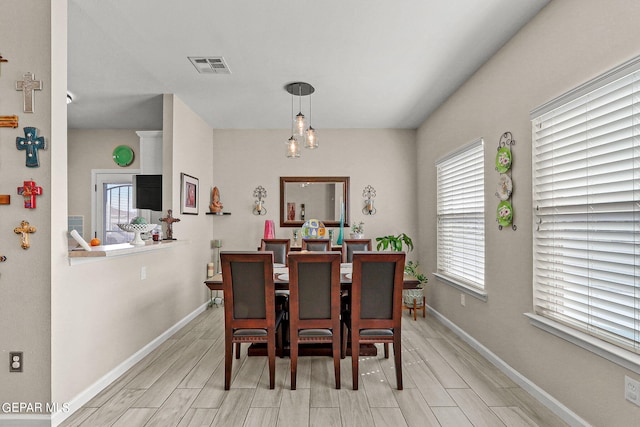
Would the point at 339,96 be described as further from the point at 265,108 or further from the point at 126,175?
the point at 126,175

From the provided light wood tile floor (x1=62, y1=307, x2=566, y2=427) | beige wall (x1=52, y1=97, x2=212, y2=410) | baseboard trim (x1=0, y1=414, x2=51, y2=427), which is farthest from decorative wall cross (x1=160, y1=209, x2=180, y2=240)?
baseboard trim (x1=0, y1=414, x2=51, y2=427)

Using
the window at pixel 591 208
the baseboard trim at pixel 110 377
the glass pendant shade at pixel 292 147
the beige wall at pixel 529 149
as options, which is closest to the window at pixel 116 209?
the baseboard trim at pixel 110 377

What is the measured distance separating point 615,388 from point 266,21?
119 inches

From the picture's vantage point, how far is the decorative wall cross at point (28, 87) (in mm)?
2068

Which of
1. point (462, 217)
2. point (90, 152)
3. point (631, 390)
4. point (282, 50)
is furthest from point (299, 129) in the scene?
point (90, 152)

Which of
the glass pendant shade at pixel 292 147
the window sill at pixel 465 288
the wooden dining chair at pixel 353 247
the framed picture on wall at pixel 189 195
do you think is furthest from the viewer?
the wooden dining chair at pixel 353 247

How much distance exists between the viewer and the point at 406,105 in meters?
4.35

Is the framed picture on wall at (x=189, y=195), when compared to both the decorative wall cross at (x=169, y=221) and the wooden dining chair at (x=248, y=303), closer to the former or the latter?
the decorative wall cross at (x=169, y=221)

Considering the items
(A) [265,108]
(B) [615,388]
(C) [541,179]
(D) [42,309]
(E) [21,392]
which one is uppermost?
(A) [265,108]

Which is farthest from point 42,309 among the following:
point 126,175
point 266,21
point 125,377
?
point 126,175

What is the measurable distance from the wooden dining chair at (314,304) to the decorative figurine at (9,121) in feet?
6.04

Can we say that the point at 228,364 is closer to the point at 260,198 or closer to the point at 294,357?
the point at 294,357

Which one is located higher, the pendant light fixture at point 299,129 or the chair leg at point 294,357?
the pendant light fixture at point 299,129

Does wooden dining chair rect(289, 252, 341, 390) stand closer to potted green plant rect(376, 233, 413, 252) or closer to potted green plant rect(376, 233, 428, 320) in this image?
potted green plant rect(376, 233, 428, 320)
